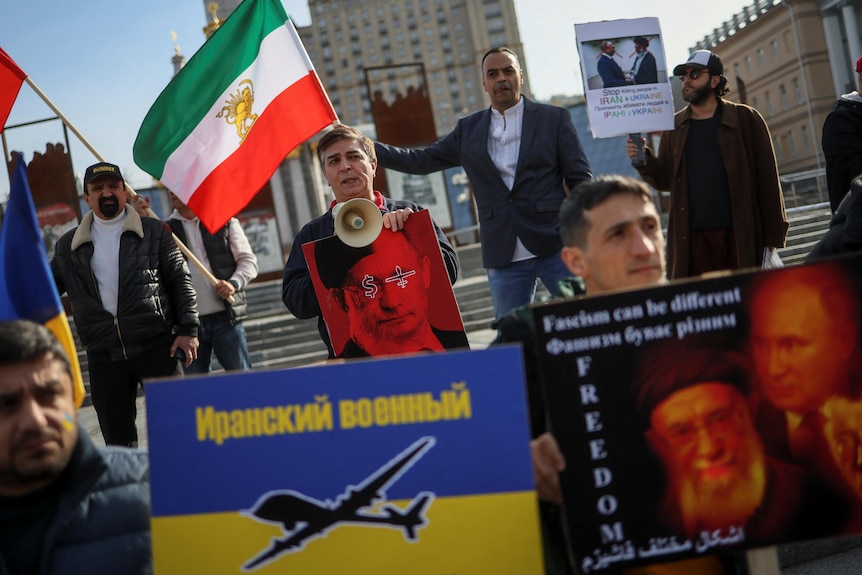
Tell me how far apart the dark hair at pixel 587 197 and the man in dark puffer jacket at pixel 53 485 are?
1.21 metres

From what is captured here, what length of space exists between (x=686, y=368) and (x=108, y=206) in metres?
3.58

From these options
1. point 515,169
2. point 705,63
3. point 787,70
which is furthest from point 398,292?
point 787,70

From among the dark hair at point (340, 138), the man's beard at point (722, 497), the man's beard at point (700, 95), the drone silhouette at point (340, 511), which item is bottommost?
the man's beard at point (722, 497)

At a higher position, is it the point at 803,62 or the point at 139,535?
the point at 803,62

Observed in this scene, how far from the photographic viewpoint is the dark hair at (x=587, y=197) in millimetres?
2270

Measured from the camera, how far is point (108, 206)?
462 cm

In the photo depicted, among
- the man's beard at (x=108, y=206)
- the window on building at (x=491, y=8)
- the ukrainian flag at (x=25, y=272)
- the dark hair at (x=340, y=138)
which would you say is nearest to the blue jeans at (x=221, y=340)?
the man's beard at (x=108, y=206)

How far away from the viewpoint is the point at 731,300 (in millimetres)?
1818

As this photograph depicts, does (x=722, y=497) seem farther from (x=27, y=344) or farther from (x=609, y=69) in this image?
(x=609, y=69)

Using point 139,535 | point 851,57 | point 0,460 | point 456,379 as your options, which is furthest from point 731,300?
point 851,57

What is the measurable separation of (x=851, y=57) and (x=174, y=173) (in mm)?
48672

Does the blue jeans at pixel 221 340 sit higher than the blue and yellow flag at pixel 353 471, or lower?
higher

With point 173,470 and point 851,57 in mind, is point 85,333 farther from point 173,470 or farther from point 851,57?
point 851,57

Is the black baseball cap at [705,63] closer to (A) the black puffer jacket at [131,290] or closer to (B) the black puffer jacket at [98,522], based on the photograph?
(A) the black puffer jacket at [131,290]
